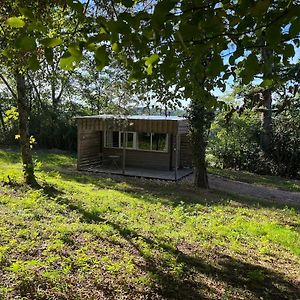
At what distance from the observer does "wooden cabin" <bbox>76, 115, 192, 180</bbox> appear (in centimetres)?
1619

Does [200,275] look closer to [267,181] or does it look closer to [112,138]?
[267,181]

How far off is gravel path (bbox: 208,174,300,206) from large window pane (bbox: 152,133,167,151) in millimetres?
3173

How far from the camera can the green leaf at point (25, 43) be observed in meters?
1.53

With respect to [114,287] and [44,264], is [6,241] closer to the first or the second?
[44,264]

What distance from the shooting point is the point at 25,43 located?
60.3 inches

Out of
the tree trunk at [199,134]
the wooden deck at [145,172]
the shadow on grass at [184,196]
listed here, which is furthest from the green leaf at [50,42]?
the wooden deck at [145,172]

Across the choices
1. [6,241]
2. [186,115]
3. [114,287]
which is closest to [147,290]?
[114,287]

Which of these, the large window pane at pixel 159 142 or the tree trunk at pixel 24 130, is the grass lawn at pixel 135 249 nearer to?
the tree trunk at pixel 24 130

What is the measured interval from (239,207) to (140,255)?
565 centimetres

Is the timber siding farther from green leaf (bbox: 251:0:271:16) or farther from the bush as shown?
green leaf (bbox: 251:0:271:16)

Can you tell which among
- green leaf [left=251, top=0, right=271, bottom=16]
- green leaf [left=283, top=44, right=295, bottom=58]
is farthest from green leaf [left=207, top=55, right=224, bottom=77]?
green leaf [left=283, top=44, right=295, bottom=58]

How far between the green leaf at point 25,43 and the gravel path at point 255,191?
11817 millimetres

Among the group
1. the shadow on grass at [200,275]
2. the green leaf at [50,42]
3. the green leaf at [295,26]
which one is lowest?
the shadow on grass at [200,275]

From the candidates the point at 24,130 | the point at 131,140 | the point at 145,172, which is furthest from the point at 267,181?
the point at 24,130
